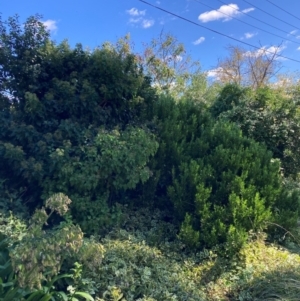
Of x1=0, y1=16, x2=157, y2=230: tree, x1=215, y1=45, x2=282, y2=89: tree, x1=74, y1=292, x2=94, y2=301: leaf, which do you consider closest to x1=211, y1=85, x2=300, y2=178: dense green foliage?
x1=0, y1=16, x2=157, y2=230: tree

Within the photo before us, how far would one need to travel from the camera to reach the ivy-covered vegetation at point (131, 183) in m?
3.54

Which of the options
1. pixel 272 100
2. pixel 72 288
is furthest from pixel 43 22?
pixel 272 100

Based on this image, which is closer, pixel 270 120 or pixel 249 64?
pixel 270 120

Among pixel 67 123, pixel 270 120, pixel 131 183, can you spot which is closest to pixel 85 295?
pixel 131 183

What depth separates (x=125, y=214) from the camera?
15.4ft

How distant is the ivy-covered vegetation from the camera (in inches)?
139

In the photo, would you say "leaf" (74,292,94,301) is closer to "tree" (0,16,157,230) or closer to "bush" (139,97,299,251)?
"tree" (0,16,157,230)

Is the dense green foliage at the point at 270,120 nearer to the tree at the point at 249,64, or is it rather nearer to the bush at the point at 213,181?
the bush at the point at 213,181

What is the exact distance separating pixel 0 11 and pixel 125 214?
329 centimetres

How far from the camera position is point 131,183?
4352mm

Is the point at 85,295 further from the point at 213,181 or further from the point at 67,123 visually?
the point at 213,181

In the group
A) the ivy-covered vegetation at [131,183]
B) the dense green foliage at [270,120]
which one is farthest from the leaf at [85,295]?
the dense green foliage at [270,120]

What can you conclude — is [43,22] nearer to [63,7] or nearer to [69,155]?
[63,7]

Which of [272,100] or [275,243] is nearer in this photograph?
[275,243]
